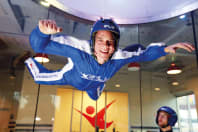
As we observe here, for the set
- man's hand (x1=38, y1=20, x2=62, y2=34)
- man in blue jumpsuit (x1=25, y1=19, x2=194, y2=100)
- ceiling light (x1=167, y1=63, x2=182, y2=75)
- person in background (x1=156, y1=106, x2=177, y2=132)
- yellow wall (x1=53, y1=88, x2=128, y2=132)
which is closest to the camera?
man's hand (x1=38, y1=20, x2=62, y2=34)

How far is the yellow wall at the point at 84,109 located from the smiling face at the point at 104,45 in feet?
1.31

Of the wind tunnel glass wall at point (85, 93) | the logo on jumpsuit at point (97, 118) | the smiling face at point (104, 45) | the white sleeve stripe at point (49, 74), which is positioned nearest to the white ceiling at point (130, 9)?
the wind tunnel glass wall at point (85, 93)

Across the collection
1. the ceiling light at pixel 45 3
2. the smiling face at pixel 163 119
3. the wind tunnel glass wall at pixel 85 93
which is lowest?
the smiling face at pixel 163 119

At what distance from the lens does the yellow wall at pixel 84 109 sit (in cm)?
151

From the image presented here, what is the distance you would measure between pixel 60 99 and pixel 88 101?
0.25 meters

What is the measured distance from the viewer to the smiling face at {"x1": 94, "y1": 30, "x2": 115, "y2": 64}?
1407 mm

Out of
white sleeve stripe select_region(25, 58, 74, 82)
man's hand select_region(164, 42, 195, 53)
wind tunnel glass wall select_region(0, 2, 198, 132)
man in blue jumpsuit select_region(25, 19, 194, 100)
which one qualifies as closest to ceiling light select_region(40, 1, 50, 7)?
wind tunnel glass wall select_region(0, 2, 198, 132)

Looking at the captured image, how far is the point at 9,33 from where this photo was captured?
1.74 metres

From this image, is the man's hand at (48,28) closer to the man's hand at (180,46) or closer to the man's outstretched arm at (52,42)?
the man's outstretched arm at (52,42)

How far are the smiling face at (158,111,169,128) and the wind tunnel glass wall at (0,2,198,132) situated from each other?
0.32 ft

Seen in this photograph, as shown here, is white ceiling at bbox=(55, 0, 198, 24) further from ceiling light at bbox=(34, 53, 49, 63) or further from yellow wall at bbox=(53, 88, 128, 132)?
yellow wall at bbox=(53, 88, 128, 132)

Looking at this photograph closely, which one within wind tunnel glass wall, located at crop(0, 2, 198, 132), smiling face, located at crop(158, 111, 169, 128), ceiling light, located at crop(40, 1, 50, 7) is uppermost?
ceiling light, located at crop(40, 1, 50, 7)

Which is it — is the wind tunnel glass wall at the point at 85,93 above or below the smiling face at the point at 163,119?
above

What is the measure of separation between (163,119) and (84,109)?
2.42 ft
